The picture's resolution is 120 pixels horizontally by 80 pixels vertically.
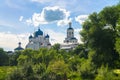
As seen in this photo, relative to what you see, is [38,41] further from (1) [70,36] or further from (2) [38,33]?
(1) [70,36]

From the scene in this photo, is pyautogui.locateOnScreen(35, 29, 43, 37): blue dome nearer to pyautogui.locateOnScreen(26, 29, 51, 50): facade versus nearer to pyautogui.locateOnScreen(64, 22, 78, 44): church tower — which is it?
pyautogui.locateOnScreen(26, 29, 51, 50): facade

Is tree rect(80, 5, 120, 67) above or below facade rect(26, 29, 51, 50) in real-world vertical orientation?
below

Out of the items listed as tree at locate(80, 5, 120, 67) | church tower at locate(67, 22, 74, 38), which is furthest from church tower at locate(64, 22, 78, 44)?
tree at locate(80, 5, 120, 67)

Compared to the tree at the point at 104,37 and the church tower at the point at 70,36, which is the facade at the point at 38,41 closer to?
the church tower at the point at 70,36

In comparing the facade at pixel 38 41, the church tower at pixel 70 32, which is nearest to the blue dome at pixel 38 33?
the facade at pixel 38 41

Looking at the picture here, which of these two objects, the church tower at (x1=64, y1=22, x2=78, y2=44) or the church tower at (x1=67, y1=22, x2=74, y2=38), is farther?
the church tower at (x1=67, y1=22, x2=74, y2=38)

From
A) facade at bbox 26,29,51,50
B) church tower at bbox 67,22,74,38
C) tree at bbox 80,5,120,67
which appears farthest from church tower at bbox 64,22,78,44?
tree at bbox 80,5,120,67

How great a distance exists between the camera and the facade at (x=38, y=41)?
168 m

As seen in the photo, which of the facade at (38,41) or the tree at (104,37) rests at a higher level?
the facade at (38,41)

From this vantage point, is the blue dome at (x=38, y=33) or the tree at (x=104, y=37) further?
the blue dome at (x=38, y=33)

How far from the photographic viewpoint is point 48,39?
173 m

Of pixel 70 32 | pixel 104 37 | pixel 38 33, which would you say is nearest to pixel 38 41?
pixel 38 33

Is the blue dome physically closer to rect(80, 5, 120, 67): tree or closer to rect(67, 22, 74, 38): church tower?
rect(67, 22, 74, 38): church tower

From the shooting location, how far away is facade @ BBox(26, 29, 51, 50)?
16838 centimetres
